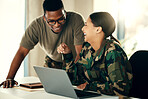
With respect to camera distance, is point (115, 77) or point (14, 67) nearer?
point (115, 77)

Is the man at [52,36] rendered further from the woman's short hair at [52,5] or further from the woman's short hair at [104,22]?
the woman's short hair at [104,22]

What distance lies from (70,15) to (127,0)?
57.8 inches

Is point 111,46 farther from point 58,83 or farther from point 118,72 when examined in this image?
point 58,83

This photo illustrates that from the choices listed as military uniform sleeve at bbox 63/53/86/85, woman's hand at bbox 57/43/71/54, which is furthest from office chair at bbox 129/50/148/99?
woman's hand at bbox 57/43/71/54

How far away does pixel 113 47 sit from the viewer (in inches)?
60.7

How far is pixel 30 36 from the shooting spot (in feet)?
7.15

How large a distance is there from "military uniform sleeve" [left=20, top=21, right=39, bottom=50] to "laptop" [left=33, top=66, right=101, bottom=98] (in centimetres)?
76

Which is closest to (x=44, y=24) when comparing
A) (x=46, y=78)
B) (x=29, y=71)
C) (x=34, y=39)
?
(x=34, y=39)

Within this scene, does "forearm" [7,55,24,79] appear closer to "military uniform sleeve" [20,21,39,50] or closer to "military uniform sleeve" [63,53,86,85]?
"military uniform sleeve" [20,21,39,50]

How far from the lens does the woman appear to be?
1430 millimetres

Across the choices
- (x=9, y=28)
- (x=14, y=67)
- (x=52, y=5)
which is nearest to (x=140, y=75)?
(x=52, y=5)

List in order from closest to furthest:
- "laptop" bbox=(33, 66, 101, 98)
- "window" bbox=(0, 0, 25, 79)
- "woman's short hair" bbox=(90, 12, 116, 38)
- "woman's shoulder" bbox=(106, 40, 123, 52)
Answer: "laptop" bbox=(33, 66, 101, 98)
"woman's shoulder" bbox=(106, 40, 123, 52)
"woman's short hair" bbox=(90, 12, 116, 38)
"window" bbox=(0, 0, 25, 79)

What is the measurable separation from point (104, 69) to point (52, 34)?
31.7 inches

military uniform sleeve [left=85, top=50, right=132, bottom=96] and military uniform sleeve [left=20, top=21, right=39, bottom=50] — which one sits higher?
military uniform sleeve [left=20, top=21, right=39, bottom=50]
